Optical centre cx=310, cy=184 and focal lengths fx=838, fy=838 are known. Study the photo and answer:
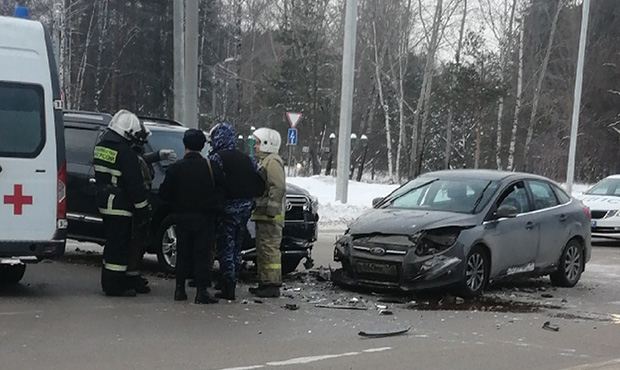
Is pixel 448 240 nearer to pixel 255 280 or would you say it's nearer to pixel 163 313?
pixel 255 280

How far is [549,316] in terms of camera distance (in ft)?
30.7

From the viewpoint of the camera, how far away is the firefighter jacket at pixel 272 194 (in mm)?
9578

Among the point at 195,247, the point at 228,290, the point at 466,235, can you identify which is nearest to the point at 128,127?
the point at 195,247

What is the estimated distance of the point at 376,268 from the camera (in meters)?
9.76

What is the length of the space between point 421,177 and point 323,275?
1964 mm

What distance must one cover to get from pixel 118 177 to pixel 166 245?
1671mm

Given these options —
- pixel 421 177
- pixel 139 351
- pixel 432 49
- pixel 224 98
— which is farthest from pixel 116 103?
pixel 139 351

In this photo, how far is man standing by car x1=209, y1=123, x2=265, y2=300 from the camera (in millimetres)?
9258

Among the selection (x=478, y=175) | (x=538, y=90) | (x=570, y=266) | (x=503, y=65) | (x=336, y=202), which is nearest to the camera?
(x=478, y=175)

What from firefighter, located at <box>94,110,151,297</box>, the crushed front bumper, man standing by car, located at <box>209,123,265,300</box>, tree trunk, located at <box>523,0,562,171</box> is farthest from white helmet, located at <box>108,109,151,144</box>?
tree trunk, located at <box>523,0,562,171</box>

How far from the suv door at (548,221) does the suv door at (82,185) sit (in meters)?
5.78

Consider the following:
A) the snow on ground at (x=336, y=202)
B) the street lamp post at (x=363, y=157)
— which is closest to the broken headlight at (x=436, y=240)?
the snow on ground at (x=336, y=202)

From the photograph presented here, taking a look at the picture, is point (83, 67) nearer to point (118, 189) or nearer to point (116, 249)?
point (118, 189)

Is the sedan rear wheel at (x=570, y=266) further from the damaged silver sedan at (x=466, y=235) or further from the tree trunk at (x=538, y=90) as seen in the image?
the tree trunk at (x=538, y=90)
